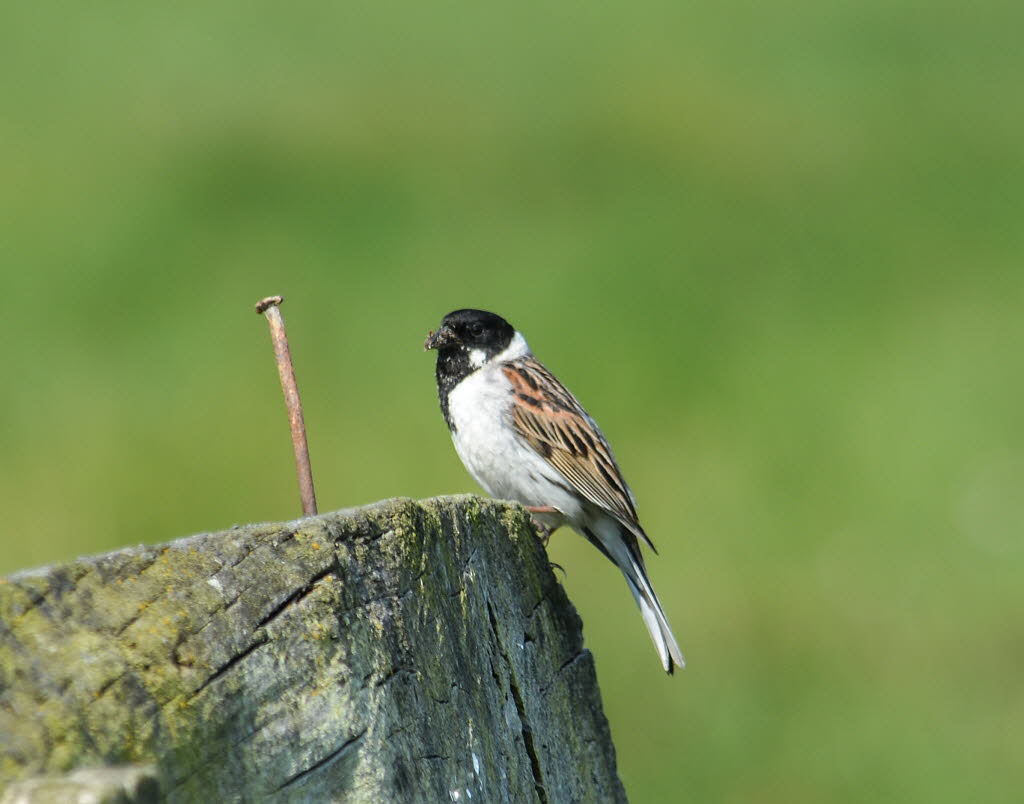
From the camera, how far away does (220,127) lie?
41.3ft

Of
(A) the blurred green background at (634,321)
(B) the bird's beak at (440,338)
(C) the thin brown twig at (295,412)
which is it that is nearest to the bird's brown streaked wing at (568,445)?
(B) the bird's beak at (440,338)

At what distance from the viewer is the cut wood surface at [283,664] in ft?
5.52

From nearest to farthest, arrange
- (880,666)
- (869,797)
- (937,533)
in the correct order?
1. (869,797)
2. (880,666)
3. (937,533)

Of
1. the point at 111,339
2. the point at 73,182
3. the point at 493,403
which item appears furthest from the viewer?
the point at 73,182

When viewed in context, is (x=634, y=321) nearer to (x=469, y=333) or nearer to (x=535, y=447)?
(x=469, y=333)

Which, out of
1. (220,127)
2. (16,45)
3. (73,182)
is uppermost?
(16,45)

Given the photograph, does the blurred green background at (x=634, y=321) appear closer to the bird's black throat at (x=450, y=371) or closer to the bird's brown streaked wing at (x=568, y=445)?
the bird's brown streaked wing at (x=568, y=445)

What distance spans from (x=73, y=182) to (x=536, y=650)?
30.9 feet

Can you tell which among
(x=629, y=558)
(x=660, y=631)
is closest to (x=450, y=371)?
(x=629, y=558)

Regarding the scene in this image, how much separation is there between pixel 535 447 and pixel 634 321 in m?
4.71

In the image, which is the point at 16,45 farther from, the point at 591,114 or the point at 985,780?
the point at 985,780

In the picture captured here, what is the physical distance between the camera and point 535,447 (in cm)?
562

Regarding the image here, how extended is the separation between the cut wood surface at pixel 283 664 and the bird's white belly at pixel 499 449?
2865mm

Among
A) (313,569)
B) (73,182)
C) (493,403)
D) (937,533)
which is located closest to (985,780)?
(937,533)
